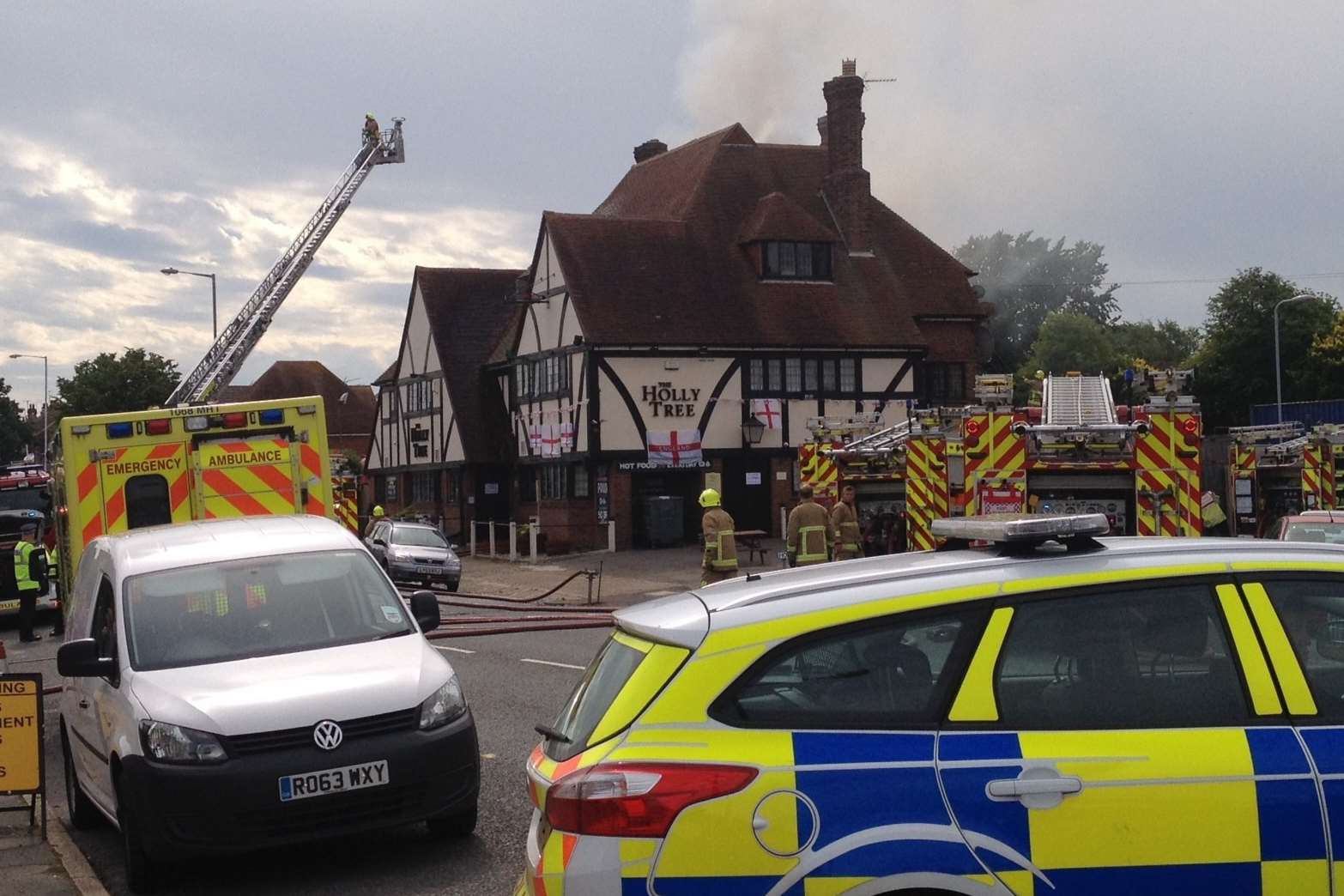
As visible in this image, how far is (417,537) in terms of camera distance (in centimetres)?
3278

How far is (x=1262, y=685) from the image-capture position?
170 inches

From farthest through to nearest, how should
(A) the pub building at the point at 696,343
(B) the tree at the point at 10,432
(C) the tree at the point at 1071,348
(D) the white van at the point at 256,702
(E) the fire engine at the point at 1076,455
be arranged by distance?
(B) the tree at the point at 10,432
(C) the tree at the point at 1071,348
(A) the pub building at the point at 696,343
(E) the fire engine at the point at 1076,455
(D) the white van at the point at 256,702

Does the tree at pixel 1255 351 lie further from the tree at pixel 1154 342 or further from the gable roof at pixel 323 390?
the gable roof at pixel 323 390

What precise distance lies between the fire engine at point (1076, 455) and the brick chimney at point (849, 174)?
27.2 m

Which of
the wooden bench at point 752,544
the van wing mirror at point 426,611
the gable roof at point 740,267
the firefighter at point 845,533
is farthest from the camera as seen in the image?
the gable roof at point 740,267

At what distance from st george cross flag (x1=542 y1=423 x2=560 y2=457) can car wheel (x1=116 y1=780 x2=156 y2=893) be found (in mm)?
35064

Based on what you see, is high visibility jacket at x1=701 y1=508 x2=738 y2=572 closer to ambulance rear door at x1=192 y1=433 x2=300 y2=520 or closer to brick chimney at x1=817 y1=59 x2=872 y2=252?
ambulance rear door at x1=192 y1=433 x2=300 y2=520

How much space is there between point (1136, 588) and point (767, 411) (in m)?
37.9

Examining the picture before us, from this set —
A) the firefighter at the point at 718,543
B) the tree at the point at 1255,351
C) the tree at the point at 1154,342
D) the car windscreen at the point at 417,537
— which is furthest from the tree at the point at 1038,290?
the firefighter at the point at 718,543

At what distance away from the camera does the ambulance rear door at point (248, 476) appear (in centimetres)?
1343

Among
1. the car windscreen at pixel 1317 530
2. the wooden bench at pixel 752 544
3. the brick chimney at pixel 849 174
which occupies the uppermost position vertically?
the brick chimney at pixel 849 174

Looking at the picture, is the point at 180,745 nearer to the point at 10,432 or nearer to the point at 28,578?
the point at 28,578

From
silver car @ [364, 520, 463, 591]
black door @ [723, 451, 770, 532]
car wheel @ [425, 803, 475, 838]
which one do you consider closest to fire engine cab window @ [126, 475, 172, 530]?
car wheel @ [425, 803, 475, 838]

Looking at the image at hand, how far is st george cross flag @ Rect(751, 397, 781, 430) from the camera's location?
42.1m
